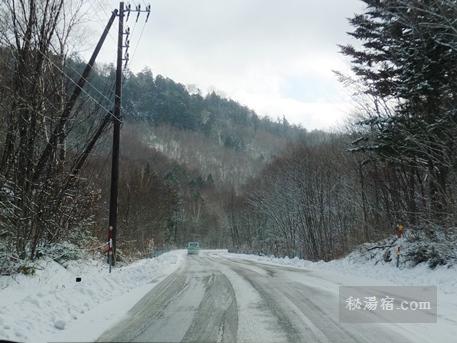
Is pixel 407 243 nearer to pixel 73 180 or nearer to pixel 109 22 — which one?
pixel 73 180

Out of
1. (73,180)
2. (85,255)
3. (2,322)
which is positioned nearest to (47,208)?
(73,180)

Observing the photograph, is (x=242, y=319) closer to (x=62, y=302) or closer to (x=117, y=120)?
(x=62, y=302)

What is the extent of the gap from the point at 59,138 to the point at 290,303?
8.56 metres

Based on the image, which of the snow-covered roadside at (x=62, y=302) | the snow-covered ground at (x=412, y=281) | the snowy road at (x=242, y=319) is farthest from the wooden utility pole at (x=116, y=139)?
the snow-covered ground at (x=412, y=281)

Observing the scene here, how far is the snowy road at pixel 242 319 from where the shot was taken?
7.48 metres

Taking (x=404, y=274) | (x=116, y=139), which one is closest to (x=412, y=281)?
(x=404, y=274)

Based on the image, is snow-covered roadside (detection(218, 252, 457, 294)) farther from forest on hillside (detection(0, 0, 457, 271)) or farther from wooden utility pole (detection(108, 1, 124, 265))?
wooden utility pole (detection(108, 1, 124, 265))

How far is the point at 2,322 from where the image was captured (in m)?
7.48

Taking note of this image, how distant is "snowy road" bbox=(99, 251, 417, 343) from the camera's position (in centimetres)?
748

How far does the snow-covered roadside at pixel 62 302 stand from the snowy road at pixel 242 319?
0.46m

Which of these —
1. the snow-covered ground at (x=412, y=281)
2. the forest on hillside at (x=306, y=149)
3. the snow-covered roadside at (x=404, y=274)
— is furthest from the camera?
the snow-covered roadside at (x=404, y=274)

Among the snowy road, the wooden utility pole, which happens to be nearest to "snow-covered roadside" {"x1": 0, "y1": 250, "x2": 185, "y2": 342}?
the snowy road

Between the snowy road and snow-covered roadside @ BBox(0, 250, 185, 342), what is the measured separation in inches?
17.9

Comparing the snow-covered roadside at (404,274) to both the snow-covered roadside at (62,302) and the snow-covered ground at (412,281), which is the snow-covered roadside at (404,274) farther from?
the snow-covered roadside at (62,302)
